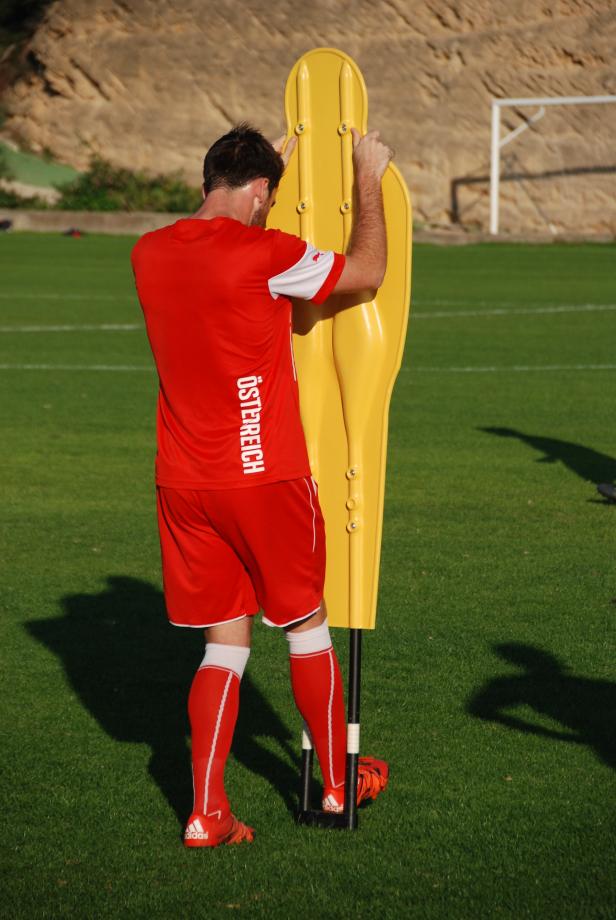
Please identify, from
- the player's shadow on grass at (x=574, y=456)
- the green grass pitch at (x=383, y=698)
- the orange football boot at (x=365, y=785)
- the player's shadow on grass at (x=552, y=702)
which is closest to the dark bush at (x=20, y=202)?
the green grass pitch at (x=383, y=698)

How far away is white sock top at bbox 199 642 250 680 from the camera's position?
4598mm

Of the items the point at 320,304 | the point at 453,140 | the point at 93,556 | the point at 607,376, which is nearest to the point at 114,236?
the point at 453,140

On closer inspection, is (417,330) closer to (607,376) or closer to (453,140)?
(607,376)

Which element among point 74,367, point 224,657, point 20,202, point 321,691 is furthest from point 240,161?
point 20,202

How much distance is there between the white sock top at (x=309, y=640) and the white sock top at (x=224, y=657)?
0.14m

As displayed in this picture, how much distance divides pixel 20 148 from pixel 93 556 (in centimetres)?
4759

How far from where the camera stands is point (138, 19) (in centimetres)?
5297

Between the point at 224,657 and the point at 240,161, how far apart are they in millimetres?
1407

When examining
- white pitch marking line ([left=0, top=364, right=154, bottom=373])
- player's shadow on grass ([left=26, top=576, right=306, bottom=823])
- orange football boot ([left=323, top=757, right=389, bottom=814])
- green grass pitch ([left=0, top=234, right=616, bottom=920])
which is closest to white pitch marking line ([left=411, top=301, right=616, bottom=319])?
white pitch marking line ([left=0, top=364, right=154, bottom=373])

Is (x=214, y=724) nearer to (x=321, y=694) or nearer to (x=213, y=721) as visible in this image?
(x=213, y=721)

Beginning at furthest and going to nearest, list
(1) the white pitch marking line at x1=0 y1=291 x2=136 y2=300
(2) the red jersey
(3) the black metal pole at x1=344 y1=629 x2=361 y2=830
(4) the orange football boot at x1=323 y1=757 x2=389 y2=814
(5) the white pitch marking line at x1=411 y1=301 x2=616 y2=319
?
(1) the white pitch marking line at x1=0 y1=291 x2=136 y2=300
(5) the white pitch marking line at x1=411 y1=301 x2=616 y2=319
(4) the orange football boot at x1=323 y1=757 x2=389 y2=814
(3) the black metal pole at x1=344 y1=629 x2=361 y2=830
(2) the red jersey

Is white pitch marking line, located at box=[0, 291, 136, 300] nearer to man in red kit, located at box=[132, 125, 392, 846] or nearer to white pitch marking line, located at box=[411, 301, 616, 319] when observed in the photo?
white pitch marking line, located at box=[411, 301, 616, 319]

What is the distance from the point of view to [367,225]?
14.8 feet

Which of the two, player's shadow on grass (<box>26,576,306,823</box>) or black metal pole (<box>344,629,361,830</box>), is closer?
black metal pole (<box>344,629,361,830</box>)
